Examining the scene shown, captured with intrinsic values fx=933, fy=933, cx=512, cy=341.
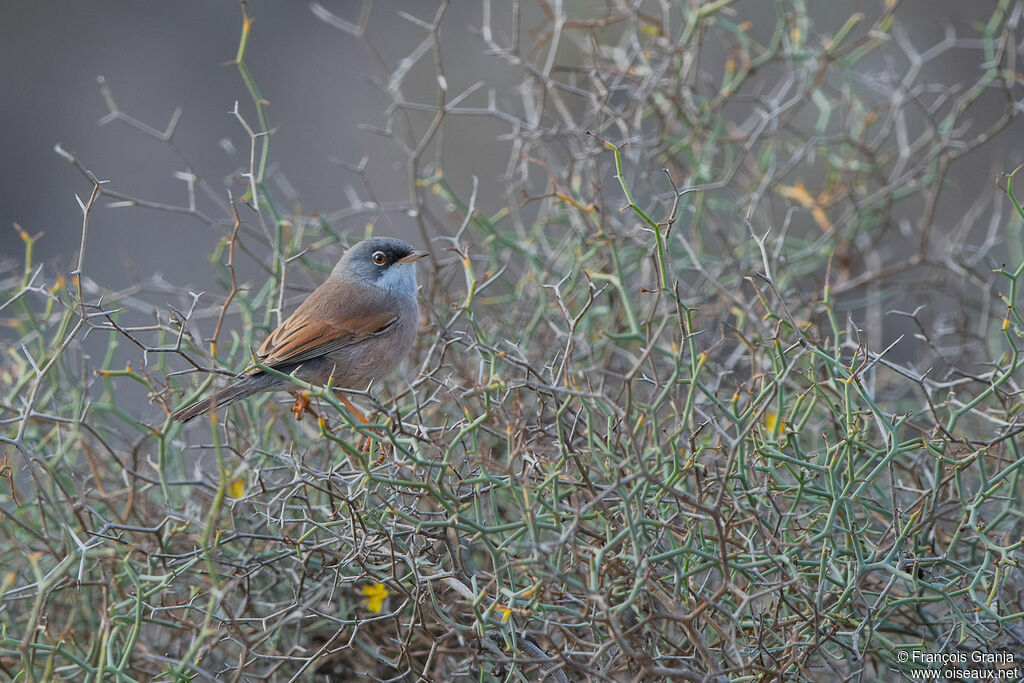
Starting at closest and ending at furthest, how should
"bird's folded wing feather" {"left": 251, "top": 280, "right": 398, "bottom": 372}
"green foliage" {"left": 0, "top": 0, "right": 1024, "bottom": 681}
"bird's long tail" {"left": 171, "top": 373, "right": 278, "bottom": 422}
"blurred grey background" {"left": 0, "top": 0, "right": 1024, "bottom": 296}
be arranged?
"green foliage" {"left": 0, "top": 0, "right": 1024, "bottom": 681} → "bird's long tail" {"left": 171, "top": 373, "right": 278, "bottom": 422} → "bird's folded wing feather" {"left": 251, "top": 280, "right": 398, "bottom": 372} → "blurred grey background" {"left": 0, "top": 0, "right": 1024, "bottom": 296}

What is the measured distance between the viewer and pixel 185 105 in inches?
364

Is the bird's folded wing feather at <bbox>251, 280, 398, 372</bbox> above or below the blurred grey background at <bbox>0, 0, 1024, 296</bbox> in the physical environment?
above

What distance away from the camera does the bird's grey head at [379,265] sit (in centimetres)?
396

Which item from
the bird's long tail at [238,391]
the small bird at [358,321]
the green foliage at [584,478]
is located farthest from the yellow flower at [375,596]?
the small bird at [358,321]

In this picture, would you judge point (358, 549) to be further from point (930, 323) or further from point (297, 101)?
point (297, 101)

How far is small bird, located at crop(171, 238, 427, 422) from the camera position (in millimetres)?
3691

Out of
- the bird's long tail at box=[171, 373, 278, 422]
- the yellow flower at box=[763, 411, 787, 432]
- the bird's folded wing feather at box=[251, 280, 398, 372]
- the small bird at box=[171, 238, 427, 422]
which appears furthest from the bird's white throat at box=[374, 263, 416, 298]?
the yellow flower at box=[763, 411, 787, 432]

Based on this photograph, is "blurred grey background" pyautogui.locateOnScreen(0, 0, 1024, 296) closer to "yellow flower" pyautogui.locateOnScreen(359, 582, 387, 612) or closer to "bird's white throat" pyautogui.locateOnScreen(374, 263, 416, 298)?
"bird's white throat" pyautogui.locateOnScreen(374, 263, 416, 298)

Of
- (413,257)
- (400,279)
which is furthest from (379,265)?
(413,257)

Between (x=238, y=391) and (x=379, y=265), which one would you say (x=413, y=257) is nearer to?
(x=379, y=265)

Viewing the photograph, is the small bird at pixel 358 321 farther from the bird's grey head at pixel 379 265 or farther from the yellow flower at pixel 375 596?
the yellow flower at pixel 375 596

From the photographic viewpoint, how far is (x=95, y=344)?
24.1 ft

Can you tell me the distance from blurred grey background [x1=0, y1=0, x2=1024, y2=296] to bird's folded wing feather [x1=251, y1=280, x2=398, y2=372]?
4.31 meters

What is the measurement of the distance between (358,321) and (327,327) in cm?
13
